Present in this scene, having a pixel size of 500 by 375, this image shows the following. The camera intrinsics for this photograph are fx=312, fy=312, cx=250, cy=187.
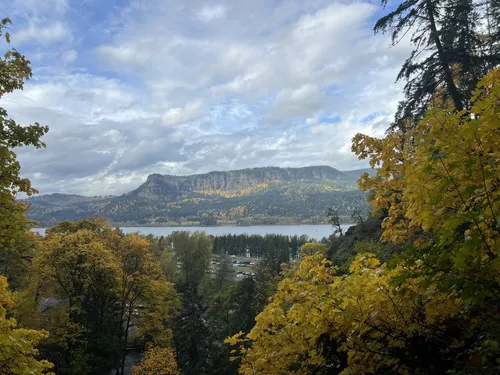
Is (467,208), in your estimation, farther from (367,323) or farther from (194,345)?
(194,345)

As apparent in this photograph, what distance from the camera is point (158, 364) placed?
68.5 feet

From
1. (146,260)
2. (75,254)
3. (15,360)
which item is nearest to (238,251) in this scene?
(146,260)

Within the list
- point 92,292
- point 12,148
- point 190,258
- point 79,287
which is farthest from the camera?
point 190,258

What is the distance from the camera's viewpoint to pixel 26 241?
24500 millimetres

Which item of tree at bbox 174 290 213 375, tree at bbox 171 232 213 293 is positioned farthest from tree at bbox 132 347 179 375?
tree at bbox 171 232 213 293

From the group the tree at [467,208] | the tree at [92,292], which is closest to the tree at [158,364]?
the tree at [92,292]

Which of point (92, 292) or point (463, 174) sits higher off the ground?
point (463, 174)

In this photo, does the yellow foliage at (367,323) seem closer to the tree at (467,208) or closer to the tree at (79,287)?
the tree at (467,208)

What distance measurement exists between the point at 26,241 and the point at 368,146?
27540 millimetres

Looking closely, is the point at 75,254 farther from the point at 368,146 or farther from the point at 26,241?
the point at 368,146

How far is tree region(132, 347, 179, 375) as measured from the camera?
68.0 ft

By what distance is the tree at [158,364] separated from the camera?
20.7m

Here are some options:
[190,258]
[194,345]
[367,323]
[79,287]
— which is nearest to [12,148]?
[367,323]

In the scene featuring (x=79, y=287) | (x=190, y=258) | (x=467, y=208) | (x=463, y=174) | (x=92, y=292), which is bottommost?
(x=190, y=258)
